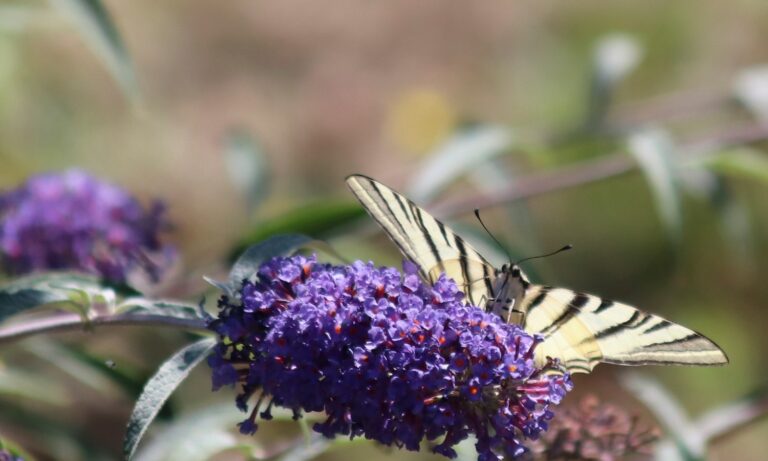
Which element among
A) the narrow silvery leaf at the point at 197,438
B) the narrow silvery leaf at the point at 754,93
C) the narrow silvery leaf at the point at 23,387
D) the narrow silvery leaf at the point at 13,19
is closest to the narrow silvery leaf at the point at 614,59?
the narrow silvery leaf at the point at 754,93

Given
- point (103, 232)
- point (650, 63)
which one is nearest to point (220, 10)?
point (650, 63)

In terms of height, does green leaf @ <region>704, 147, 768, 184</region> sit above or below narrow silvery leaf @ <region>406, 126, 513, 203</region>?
below

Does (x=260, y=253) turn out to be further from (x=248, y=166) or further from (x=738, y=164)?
(x=738, y=164)

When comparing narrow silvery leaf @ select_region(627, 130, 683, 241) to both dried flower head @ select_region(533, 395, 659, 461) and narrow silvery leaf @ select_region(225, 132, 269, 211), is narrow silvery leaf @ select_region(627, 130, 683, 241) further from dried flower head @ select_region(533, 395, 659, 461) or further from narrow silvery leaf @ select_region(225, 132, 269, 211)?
narrow silvery leaf @ select_region(225, 132, 269, 211)

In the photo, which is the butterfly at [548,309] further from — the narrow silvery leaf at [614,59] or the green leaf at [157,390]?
the narrow silvery leaf at [614,59]

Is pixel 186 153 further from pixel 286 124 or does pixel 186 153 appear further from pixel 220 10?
pixel 220 10

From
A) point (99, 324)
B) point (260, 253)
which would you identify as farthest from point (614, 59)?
A: point (99, 324)

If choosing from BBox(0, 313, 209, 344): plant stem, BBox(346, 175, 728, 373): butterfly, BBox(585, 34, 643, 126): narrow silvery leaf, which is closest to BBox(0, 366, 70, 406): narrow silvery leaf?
BBox(0, 313, 209, 344): plant stem
